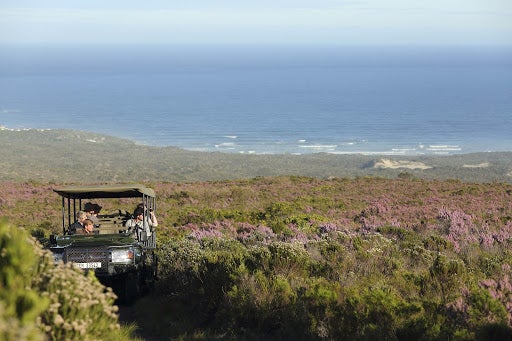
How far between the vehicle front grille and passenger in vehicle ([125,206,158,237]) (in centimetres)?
152

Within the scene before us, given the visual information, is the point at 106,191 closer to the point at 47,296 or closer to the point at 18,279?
the point at 47,296

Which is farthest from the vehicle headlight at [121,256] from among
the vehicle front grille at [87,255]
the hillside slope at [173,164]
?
the hillside slope at [173,164]

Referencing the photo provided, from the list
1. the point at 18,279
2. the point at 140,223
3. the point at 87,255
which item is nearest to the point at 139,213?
the point at 140,223

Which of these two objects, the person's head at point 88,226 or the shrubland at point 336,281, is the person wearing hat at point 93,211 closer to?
the person's head at point 88,226

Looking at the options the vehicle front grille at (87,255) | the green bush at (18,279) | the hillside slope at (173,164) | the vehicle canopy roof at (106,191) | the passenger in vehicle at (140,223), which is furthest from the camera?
the hillside slope at (173,164)

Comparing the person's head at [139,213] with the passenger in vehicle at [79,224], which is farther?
the person's head at [139,213]

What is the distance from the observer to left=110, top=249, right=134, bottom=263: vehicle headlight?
38.5ft

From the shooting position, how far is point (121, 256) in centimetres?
1183

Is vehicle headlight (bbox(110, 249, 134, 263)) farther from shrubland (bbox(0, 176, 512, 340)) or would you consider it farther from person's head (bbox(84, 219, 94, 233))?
person's head (bbox(84, 219, 94, 233))

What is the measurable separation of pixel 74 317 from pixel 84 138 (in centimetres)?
8659

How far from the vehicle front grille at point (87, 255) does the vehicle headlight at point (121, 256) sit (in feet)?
0.36

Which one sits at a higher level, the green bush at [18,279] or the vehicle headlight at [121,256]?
the green bush at [18,279]

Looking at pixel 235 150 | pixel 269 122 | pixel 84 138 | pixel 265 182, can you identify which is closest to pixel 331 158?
pixel 235 150

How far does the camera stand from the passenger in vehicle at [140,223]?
13.3 meters
